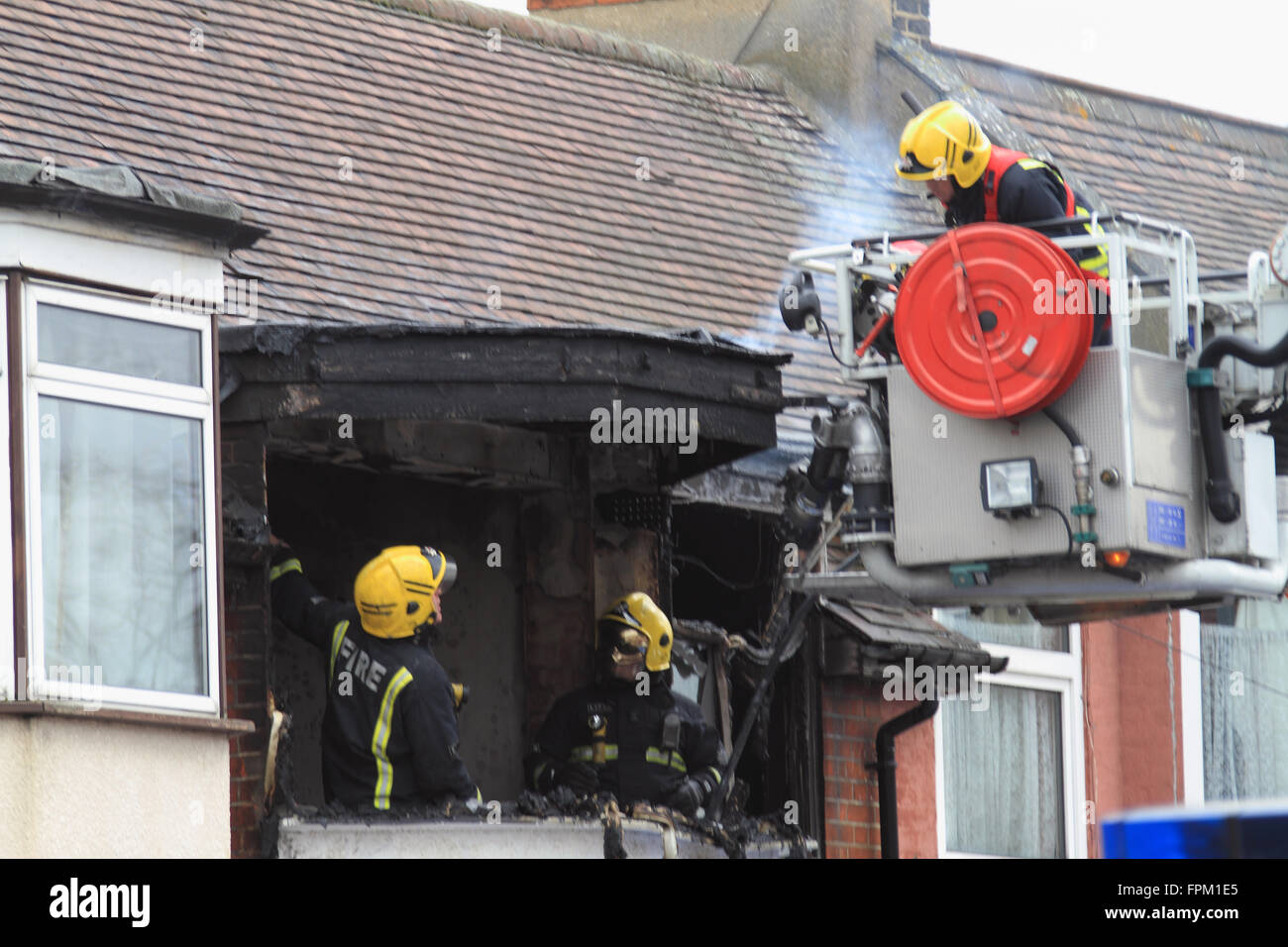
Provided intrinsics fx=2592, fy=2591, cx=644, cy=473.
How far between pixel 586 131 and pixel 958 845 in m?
4.71

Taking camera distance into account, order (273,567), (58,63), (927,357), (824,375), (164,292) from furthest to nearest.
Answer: (824,375) → (58,63) → (273,567) → (927,357) → (164,292)

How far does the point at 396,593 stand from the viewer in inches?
405

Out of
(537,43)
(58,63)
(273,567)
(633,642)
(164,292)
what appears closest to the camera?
(164,292)

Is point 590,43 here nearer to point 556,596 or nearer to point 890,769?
point 556,596

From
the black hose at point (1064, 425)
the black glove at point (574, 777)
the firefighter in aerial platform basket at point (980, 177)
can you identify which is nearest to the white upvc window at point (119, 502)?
the black glove at point (574, 777)

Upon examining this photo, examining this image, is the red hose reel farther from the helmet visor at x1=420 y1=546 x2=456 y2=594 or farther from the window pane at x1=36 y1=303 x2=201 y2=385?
the window pane at x1=36 y1=303 x2=201 y2=385

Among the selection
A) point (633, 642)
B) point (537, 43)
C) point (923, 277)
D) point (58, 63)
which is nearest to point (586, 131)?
point (537, 43)

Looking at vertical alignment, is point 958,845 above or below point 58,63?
below

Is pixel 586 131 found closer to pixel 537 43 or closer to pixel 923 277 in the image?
pixel 537 43

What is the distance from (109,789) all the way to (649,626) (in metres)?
3.34

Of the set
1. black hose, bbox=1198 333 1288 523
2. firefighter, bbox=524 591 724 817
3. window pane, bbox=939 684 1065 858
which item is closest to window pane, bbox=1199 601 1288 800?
window pane, bbox=939 684 1065 858

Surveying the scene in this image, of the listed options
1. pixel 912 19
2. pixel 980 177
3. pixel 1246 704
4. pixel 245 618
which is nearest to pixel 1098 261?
pixel 980 177

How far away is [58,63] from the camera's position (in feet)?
41.3

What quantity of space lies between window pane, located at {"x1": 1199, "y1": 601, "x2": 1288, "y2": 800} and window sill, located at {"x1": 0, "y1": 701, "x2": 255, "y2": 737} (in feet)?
23.5
